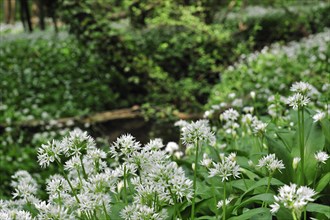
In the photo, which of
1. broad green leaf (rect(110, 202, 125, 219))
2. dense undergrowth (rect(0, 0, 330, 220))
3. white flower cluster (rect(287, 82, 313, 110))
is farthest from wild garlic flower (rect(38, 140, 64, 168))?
dense undergrowth (rect(0, 0, 330, 220))

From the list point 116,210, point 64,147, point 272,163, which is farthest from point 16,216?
point 272,163

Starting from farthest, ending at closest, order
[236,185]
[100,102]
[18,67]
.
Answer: [18,67] < [100,102] < [236,185]

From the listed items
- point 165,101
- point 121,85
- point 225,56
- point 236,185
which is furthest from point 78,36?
point 236,185

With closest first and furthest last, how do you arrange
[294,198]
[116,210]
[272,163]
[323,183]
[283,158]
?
[294,198]
[272,163]
[323,183]
[116,210]
[283,158]

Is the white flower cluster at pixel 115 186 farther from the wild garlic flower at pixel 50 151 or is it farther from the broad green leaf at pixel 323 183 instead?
the broad green leaf at pixel 323 183

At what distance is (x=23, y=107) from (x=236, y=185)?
625cm

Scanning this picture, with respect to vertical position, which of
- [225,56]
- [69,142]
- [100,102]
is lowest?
[100,102]

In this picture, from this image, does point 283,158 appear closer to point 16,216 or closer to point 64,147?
point 64,147

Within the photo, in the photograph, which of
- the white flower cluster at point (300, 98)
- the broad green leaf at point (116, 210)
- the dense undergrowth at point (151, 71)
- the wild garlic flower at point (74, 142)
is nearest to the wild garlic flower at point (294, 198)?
the white flower cluster at point (300, 98)

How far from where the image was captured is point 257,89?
6.24m

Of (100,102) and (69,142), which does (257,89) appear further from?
(69,142)

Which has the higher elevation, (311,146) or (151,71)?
(311,146)

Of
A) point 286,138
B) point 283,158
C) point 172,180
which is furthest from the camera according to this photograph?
point 286,138

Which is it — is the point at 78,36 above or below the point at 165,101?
above
